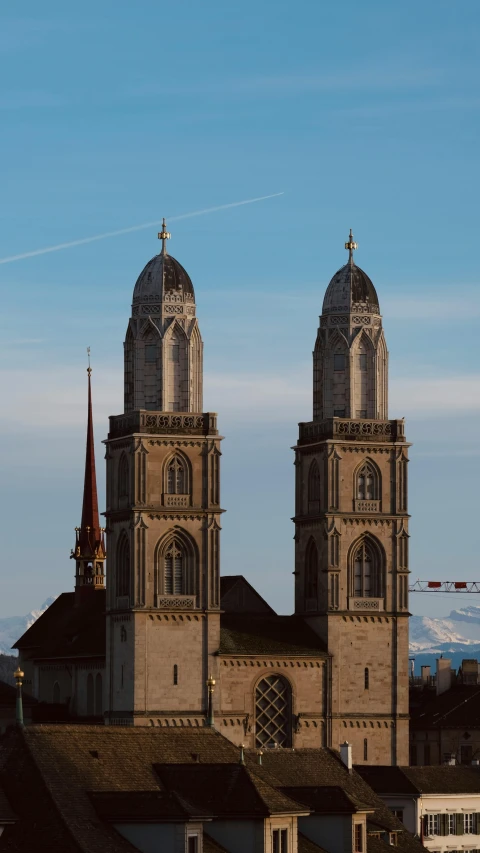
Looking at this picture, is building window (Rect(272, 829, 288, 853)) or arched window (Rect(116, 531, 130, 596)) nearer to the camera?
building window (Rect(272, 829, 288, 853))

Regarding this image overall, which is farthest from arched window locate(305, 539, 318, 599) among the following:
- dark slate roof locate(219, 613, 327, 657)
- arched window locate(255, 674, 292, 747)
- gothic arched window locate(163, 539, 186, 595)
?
gothic arched window locate(163, 539, 186, 595)

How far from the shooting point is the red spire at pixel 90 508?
169000 mm

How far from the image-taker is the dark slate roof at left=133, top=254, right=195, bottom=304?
465 ft

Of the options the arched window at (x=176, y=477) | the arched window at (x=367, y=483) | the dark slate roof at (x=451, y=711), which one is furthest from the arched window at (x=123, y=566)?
the dark slate roof at (x=451, y=711)

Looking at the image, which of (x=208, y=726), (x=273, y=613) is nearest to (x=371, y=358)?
(x=273, y=613)

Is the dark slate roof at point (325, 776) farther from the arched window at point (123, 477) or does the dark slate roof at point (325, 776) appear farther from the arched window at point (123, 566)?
the arched window at point (123, 477)

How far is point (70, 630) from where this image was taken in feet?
518

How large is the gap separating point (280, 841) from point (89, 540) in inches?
3267

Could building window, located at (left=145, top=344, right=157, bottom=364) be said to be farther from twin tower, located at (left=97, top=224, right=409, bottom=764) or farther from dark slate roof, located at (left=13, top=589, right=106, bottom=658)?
dark slate roof, located at (left=13, top=589, right=106, bottom=658)

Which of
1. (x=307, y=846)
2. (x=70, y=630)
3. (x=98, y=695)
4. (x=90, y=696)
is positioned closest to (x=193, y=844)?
(x=307, y=846)

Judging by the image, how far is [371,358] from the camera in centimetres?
14350

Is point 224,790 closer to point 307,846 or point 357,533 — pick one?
point 307,846

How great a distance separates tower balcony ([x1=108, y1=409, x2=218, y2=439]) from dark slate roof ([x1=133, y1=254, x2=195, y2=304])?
628cm

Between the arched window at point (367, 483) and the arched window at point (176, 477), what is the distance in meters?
9.50
